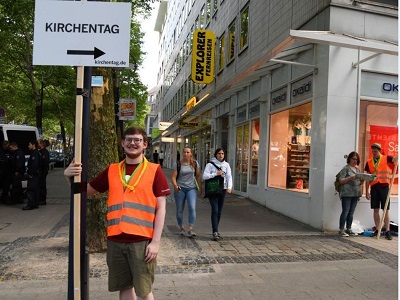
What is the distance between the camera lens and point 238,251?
21.3ft

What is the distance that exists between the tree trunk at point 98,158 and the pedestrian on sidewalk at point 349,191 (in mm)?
4600

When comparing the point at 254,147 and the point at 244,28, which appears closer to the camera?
the point at 254,147

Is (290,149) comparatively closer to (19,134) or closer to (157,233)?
(157,233)

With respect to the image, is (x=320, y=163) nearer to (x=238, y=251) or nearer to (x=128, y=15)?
(x=238, y=251)

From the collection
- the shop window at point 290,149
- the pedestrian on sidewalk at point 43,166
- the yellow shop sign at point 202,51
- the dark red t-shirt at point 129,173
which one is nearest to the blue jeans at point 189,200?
the shop window at point 290,149

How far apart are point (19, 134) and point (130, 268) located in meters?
11.9

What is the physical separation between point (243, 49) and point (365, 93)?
6.91m

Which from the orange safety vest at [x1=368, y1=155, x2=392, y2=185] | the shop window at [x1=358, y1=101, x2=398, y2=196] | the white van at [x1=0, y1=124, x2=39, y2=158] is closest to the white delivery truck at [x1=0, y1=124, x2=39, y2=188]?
the white van at [x1=0, y1=124, x2=39, y2=158]

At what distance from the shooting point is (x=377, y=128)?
9.20 m

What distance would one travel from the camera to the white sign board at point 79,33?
3.13 metres

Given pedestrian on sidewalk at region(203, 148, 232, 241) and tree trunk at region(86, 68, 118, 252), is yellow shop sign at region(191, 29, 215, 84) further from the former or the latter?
tree trunk at region(86, 68, 118, 252)

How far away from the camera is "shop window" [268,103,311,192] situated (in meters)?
9.72

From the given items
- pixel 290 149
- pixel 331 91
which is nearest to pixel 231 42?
pixel 290 149

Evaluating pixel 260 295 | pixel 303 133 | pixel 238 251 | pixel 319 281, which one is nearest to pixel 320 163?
pixel 303 133
